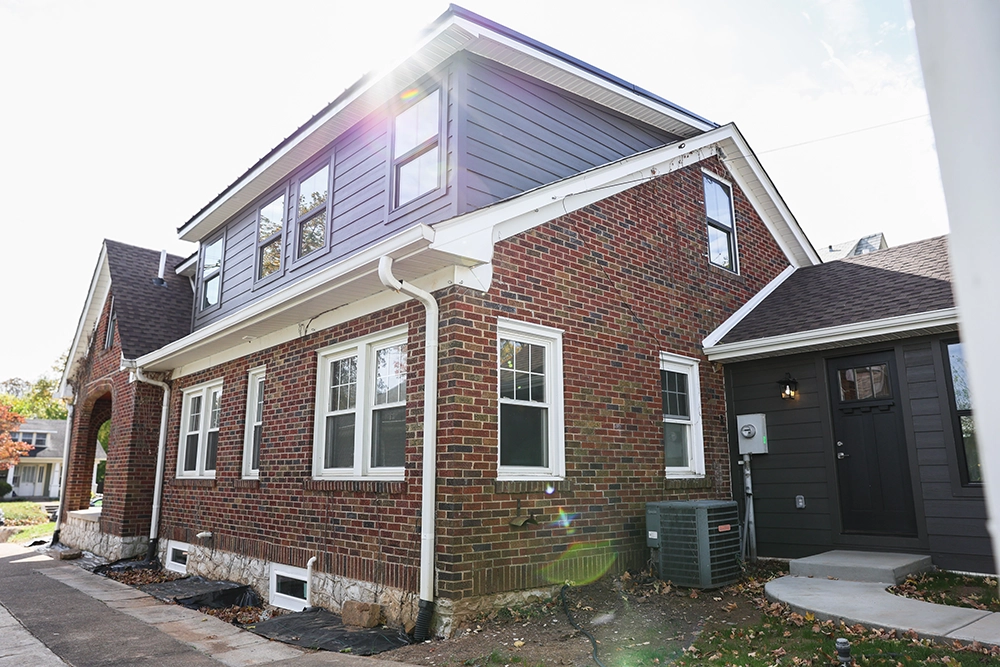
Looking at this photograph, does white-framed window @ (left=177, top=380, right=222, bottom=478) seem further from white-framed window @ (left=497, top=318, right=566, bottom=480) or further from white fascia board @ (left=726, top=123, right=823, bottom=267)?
white fascia board @ (left=726, top=123, right=823, bottom=267)

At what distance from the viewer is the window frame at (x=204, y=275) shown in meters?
12.6

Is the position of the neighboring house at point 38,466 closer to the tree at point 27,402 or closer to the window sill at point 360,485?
the tree at point 27,402

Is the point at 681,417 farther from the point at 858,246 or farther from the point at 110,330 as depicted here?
the point at 110,330

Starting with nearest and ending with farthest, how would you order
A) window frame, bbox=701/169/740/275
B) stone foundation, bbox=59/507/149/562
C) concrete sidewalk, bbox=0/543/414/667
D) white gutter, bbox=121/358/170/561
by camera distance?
1. concrete sidewalk, bbox=0/543/414/667
2. window frame, bbox=701/169/740/275
3. white gutter, bbox=121/358/170/561
4. stone foundation, bbox=59/507/149/562

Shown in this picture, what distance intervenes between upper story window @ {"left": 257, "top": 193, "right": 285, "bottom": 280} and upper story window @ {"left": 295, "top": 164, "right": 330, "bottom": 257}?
52 cm

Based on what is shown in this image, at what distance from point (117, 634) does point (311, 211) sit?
19.1ft

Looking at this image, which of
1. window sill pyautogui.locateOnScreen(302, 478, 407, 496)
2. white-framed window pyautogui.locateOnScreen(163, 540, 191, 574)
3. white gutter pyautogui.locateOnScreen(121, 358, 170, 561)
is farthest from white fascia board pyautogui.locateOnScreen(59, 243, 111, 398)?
window sill pyautogui.locateOnScreen(302, 478, 407, 496)

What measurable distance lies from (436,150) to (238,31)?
2.28m

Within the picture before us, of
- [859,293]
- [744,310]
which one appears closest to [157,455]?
[744,310]

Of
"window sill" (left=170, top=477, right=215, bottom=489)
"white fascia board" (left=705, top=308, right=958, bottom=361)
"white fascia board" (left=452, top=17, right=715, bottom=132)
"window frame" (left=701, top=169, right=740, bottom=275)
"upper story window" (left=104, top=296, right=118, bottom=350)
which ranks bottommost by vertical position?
"window sill" (left=170, top=477, right=215, bottom=489)

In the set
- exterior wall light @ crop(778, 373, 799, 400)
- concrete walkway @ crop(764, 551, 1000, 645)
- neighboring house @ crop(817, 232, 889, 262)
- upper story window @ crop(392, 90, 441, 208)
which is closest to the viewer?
concrete walkway @ crop(764, 551, 1000, 645)

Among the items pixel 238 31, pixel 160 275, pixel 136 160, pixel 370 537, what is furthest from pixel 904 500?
pixel 160 275

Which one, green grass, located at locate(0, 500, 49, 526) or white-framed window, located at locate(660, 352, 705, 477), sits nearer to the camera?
white-framed window, located at locate(660, 352, 705, 477)

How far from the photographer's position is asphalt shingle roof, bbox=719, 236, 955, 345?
823 centimetres
